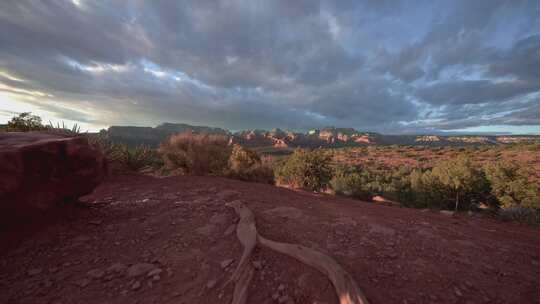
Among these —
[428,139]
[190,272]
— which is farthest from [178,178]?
[428,139]

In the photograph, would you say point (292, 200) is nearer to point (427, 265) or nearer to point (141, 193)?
point (427, 265)

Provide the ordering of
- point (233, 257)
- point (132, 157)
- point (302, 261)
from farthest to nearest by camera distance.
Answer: point (132, 157)
point (233, 257)
point (302, 261)

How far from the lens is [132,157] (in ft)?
27.1

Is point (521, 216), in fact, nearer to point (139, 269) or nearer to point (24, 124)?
point (139, 269)

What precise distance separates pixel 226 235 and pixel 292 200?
2.31 m

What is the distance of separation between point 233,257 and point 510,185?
21.0 meters

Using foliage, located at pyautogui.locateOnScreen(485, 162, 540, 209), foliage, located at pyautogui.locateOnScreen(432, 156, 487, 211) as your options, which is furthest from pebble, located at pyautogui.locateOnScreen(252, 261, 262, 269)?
foliage, located at pyautogui.locateOnScreen(432, 156, 487, 211)

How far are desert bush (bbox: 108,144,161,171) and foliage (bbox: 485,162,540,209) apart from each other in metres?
21.0

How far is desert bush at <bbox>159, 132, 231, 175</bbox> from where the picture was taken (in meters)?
8.54

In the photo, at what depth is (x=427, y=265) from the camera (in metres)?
2.36

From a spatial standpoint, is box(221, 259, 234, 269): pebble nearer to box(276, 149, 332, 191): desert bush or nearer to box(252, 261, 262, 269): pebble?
box(252, 261, 262, 269): pebble

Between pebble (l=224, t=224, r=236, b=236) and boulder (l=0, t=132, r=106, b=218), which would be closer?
boulder (l=0, t=132, r=106, b=218)

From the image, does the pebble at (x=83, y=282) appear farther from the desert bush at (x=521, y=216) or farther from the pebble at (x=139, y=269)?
the desert bush at (x=521, y=216)

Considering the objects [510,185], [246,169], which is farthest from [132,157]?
[510,185]
